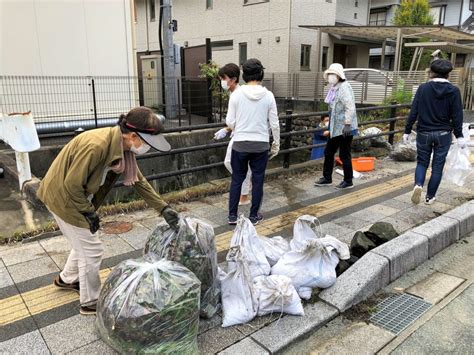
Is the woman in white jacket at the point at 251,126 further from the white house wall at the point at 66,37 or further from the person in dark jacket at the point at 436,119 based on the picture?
the white house wall at the point at 66,37

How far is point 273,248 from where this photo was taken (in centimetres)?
344

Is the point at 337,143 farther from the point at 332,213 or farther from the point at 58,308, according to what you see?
the point at 58,308

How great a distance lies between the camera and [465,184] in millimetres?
6371

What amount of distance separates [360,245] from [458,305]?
35.9 inches

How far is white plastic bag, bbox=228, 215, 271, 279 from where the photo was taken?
3.18 m

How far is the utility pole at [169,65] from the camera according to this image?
10.7 meters

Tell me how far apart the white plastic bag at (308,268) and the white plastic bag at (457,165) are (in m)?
3.35

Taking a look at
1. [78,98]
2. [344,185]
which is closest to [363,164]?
[344,185]

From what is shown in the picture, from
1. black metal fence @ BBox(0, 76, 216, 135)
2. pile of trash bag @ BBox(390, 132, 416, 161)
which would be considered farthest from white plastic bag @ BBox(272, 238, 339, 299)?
black metal fence @ BBox(0, 76, 216, 135)

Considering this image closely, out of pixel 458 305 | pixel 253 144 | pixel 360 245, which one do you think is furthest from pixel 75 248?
pixel 458 305

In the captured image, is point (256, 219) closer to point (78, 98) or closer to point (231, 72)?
point (231, 72)

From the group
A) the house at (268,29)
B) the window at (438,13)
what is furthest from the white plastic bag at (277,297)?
the window at (438,13)

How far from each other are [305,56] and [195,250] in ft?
63.7

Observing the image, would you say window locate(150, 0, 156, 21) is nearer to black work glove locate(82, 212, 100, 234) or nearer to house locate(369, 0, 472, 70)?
house locate(369, 0, 472, 70)
